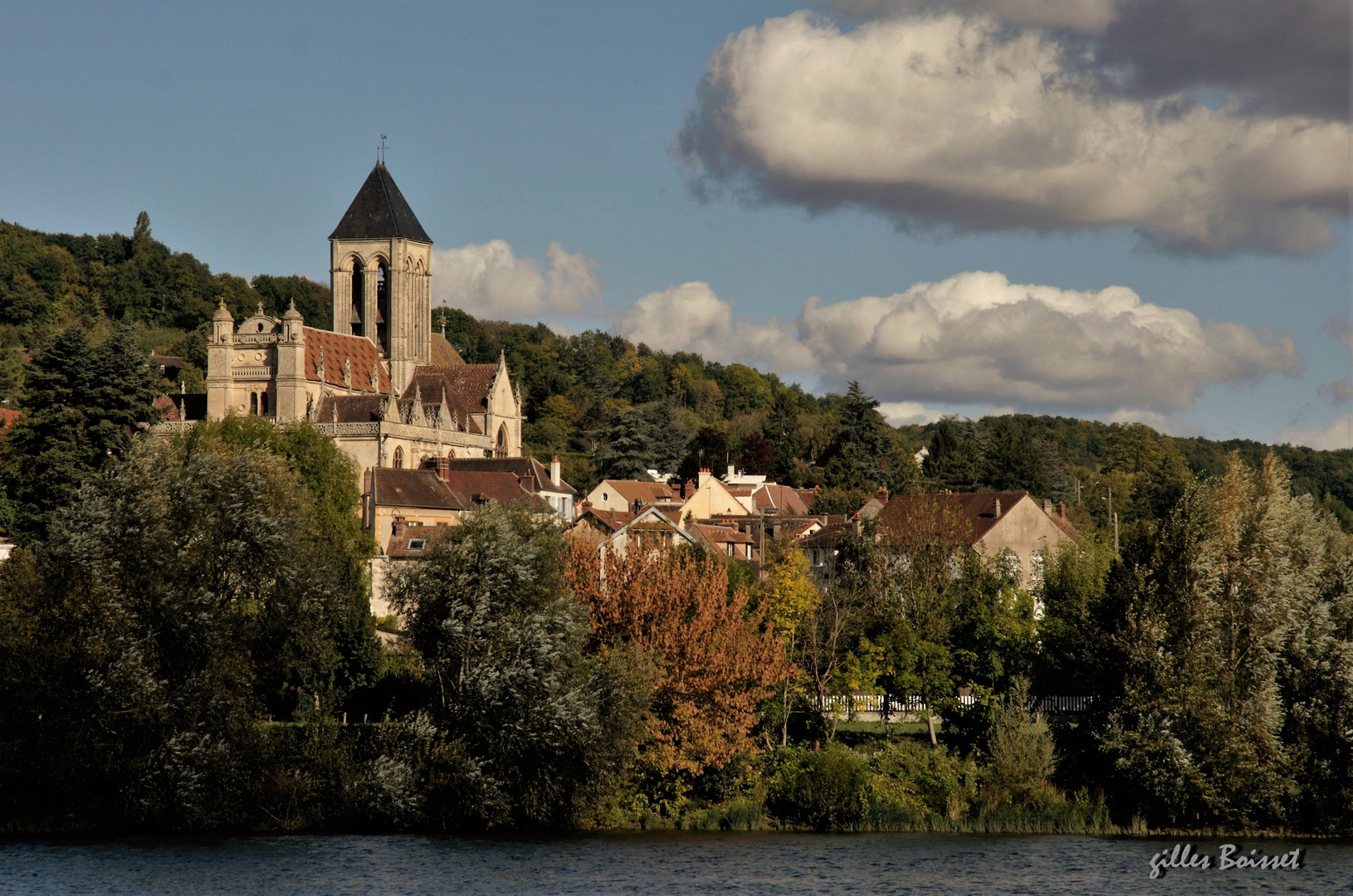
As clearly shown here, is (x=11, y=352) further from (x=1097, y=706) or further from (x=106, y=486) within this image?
(x=1097, y=706)

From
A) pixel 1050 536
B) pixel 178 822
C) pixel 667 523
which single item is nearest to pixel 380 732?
pixel 178 822

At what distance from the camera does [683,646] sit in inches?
1328

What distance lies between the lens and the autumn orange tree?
32.8 meters

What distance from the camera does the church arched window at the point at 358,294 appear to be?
9412 cm

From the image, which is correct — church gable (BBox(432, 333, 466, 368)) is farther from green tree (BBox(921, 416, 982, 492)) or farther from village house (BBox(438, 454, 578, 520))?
green tree (BBox(921, 416, 982, 492))

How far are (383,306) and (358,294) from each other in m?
1.98

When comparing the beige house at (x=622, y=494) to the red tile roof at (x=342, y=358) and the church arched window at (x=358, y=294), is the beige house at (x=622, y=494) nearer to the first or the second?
the red tile roof at (x=342, y=358)

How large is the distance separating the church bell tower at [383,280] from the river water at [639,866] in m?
65.2

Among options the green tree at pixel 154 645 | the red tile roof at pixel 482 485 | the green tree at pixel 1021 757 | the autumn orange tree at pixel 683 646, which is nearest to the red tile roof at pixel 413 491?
the red tile roof at pixel 482 485

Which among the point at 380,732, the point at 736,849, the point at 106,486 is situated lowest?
the point at 736,849

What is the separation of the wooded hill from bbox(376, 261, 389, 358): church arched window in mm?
9521

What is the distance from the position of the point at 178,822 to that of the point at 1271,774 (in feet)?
76.0

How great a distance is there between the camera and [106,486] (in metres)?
33.2

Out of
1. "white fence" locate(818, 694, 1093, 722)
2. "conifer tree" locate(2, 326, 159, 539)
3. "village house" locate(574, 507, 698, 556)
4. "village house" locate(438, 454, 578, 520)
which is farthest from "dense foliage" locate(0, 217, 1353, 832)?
"village house" locate(438, 454, 578, 520)
